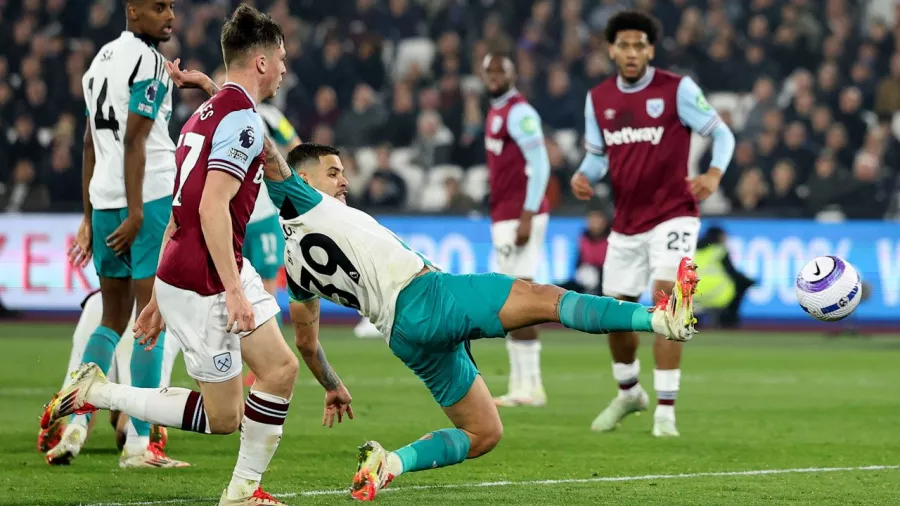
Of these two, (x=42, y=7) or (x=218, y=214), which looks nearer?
(x=218, y=214)

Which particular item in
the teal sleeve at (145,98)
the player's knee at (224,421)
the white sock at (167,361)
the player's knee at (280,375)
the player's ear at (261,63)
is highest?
the player's ear at (261,63)

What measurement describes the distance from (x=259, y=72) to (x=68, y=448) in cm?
258

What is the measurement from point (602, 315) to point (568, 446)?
9.23 ft

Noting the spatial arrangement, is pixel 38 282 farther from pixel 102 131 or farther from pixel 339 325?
pixel 102 131

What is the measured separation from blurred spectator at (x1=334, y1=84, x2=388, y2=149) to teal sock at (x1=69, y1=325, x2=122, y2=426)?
12947 millimetres

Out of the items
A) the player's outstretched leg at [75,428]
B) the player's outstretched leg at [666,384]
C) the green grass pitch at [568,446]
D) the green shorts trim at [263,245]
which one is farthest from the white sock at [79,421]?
the player's outstretched leg at [666,384]

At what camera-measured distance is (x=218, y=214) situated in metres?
5.39

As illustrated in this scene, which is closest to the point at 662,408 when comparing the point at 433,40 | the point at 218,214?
the point at 218,214

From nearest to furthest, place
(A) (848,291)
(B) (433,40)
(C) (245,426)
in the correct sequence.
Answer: (C) (245,426)
(A) (848,291)
(B) (433,40)

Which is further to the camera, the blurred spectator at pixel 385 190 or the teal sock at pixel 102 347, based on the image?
the blurred spectator at pixel 385 190

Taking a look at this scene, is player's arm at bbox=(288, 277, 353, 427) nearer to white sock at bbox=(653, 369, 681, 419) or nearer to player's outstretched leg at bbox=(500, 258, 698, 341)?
player's outstretched leg at bbox=(500, 258, 698, 341)

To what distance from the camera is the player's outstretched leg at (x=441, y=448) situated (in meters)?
5.25

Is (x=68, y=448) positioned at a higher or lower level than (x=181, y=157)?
lower

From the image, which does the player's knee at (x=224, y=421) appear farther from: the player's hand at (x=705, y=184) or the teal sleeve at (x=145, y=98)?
the player's hand at (x=705, y=184)
